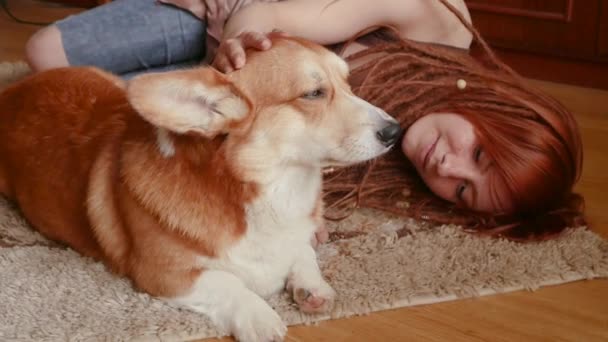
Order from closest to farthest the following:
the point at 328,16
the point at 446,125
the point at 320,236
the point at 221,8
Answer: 1. the point at 320,236
2. the point at 446,125
3. the point at 328,16
4. the point at 221,8

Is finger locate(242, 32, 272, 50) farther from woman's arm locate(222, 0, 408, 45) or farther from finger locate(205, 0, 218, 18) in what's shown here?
finger locate(205, 0, 218, 18)

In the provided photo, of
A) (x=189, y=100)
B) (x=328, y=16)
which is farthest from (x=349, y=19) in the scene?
(x=189, y=100)

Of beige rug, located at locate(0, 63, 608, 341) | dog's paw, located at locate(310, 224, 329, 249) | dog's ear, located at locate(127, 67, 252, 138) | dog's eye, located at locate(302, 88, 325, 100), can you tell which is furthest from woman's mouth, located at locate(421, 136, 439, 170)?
dog's ear, located at locate(127, 67, 252, 138)

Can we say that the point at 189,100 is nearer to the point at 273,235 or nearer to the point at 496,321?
the point at 273,235

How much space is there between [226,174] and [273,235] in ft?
0.51

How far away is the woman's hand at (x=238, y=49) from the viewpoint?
4.29ft

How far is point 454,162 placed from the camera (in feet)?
5.75

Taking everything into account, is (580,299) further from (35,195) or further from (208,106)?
(35,195)

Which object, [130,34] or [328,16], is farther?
[130,34]

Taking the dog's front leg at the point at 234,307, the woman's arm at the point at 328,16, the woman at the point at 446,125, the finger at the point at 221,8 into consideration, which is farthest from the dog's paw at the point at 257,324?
the finger at the point at 221,8

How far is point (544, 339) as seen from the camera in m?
1.40

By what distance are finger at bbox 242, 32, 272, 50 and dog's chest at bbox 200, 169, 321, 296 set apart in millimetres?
244

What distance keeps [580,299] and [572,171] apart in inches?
13.9

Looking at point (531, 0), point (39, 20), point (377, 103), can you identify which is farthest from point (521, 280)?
point (39, 20)
